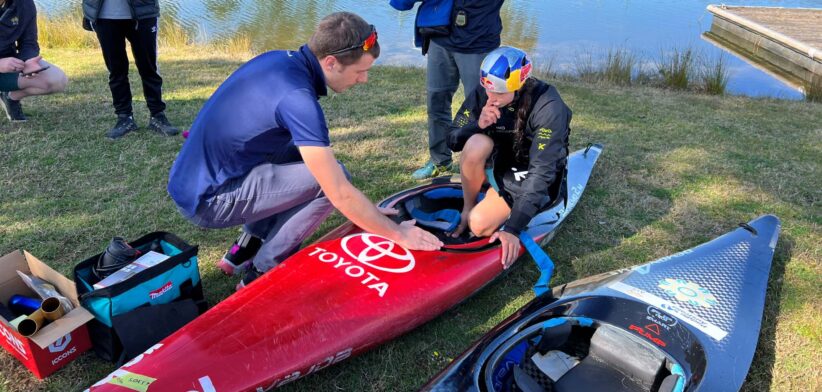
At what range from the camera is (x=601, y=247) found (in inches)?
162

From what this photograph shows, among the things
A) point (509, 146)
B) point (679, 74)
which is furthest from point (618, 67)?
point (509, 146)

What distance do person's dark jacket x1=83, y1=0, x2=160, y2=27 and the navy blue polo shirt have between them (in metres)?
2.67

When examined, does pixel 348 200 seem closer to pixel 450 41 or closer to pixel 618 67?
pixel 450 41

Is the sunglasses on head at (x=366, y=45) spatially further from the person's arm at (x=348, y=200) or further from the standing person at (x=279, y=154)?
the person's arm at (x=348, y=200)

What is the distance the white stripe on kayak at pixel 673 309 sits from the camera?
2.83m

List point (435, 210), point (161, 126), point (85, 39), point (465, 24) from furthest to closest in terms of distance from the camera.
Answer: point (85, 39)
point (161, 126)
point (465, 24)
point (435, 210)

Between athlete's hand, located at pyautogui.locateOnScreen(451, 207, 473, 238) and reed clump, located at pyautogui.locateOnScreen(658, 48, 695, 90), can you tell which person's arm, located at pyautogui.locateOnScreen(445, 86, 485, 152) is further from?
reed clump, located at pyautogui.locateOnScreen(658, 48, 695, 90)

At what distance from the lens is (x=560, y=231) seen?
14.0ft

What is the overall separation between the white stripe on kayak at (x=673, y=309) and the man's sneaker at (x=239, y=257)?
2.16m

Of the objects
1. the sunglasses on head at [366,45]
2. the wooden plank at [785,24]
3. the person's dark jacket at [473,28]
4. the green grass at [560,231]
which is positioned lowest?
the green grass at [560,231]

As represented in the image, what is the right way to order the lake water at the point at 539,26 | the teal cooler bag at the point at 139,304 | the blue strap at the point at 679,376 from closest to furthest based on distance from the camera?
the blue strap at the point at 679,376
the teal cooler bag at the point at 139,304
the lake water at the point at 539,26

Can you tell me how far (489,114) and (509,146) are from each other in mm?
382

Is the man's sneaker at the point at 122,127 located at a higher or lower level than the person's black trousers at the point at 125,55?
lower

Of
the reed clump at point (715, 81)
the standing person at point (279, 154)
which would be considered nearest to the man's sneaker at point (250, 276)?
the standing person at point (279, 154)
